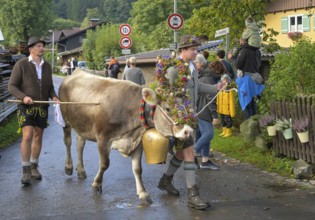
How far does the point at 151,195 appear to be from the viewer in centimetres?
696

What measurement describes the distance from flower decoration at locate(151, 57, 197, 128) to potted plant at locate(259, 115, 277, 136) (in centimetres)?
285

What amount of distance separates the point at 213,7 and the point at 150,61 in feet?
38.8

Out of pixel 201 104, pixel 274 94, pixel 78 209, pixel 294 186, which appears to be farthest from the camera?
pixel 274 94

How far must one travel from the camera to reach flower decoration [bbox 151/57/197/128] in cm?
612

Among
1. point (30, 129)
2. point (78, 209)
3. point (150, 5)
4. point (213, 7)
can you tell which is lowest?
point (78, 209)

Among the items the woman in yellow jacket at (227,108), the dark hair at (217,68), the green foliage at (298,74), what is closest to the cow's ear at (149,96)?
the dark hair at (217,68)

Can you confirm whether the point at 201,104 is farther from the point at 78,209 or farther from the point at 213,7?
the point at 213,7

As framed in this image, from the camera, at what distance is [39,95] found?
25.8ft

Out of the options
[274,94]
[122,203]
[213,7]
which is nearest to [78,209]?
[122,203]

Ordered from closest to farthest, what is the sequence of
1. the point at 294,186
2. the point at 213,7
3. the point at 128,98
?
the point at 128,98 < the point at 294,186 < the point at 213,7

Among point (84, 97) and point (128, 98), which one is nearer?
point (128, 98)

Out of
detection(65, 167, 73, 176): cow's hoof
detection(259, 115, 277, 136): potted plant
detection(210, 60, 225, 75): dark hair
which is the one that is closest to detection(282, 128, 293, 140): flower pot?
detection(259, 115, 277, 136): potted plant

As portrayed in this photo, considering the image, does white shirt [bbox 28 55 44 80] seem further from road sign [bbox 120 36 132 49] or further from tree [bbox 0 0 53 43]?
tree [bbox 0 0 53 43]

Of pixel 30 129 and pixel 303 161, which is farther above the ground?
pixel 30 129
